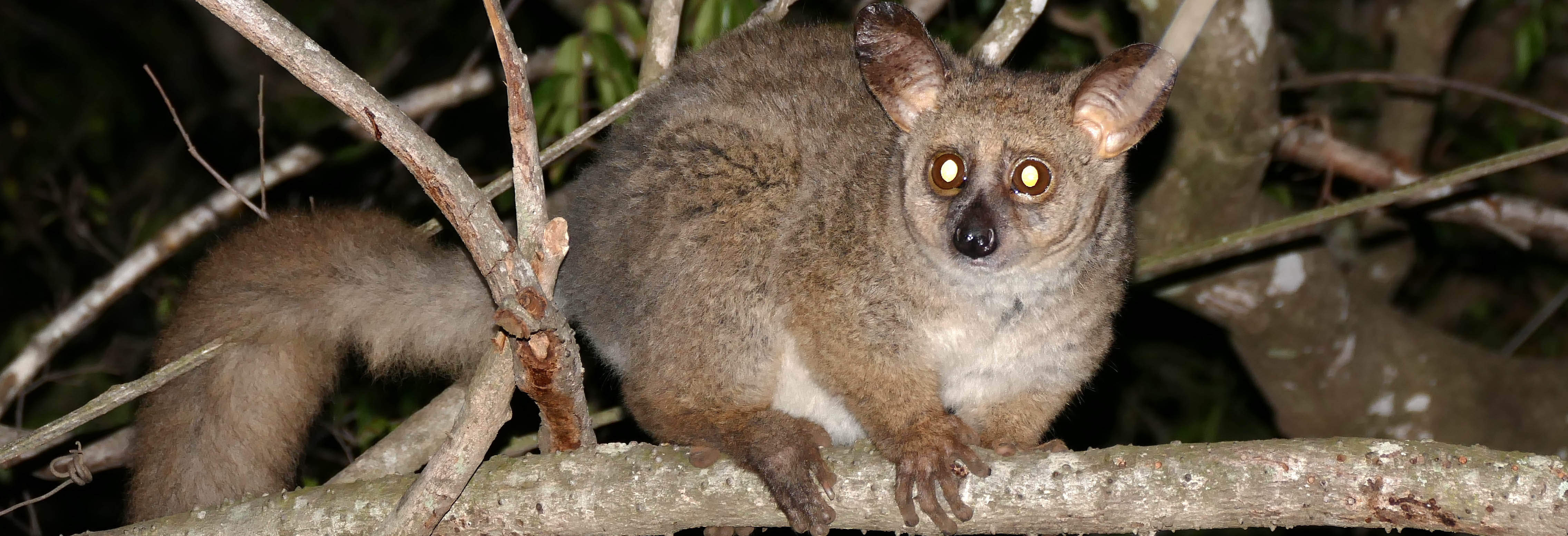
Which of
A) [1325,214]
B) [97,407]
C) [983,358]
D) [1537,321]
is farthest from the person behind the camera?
[1537,321]

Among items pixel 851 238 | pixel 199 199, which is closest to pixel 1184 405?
pixel 851 238

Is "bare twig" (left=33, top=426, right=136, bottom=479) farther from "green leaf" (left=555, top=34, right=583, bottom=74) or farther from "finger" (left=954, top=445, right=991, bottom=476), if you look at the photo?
"finger" (left=954, top=445, right=991, bottom=476)

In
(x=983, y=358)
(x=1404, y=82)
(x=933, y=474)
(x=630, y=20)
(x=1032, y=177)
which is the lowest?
(x=933, y=474)

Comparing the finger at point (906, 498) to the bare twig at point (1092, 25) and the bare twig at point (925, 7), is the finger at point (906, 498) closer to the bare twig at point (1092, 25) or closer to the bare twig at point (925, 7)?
the bare twig at point (925, 7)

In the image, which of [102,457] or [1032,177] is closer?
[1032,177]

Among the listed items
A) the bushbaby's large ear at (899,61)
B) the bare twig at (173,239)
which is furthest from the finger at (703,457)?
the bare twig at (173,239)

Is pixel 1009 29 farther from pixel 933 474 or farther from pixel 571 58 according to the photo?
pixel 933 474

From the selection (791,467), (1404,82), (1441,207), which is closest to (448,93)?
(791,467)

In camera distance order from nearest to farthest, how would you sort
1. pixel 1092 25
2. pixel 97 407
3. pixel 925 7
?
pixel 97 407
pixel 925 7
pixel 1092 25

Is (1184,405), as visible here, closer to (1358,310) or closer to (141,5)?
(1358,310)
